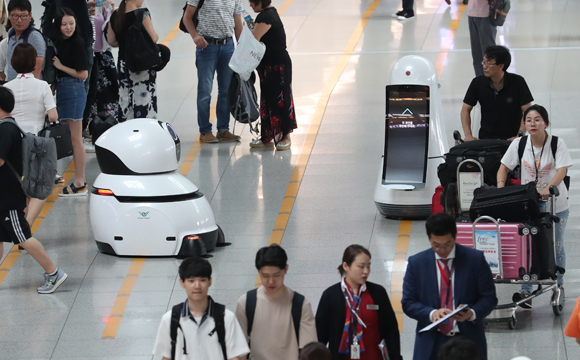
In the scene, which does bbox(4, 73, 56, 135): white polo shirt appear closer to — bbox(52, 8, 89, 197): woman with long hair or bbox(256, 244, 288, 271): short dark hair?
bbox(52, 8, 89, 197): woman with long hair

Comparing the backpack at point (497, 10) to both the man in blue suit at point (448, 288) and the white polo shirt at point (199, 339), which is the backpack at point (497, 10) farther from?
the white polo shirt at point (199, 339)

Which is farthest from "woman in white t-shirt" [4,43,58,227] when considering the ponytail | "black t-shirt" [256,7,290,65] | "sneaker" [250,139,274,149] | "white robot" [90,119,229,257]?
"sneaker" [250,139,274,149]

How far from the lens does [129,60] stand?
36.5 ft

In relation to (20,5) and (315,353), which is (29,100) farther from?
(315,353)

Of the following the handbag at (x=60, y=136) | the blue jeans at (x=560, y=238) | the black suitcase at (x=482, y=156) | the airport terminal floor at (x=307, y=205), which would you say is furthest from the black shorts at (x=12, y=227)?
the blue jeans at (x=560, y=238)

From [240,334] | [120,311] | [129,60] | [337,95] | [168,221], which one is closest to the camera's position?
[240,334]

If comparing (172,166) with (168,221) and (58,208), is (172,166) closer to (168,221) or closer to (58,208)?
(168,221)

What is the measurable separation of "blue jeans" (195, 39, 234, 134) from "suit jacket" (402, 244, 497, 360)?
22.4 feet

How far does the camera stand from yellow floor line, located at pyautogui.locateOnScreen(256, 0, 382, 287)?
30.6 ft

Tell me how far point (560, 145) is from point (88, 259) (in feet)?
14.6

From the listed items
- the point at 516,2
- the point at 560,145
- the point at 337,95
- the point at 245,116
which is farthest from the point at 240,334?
the point at 516,2

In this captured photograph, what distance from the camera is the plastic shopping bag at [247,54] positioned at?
11.1 meters

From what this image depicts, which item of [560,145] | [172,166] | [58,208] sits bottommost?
[58,208]

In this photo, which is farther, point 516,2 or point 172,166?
point 516,2
